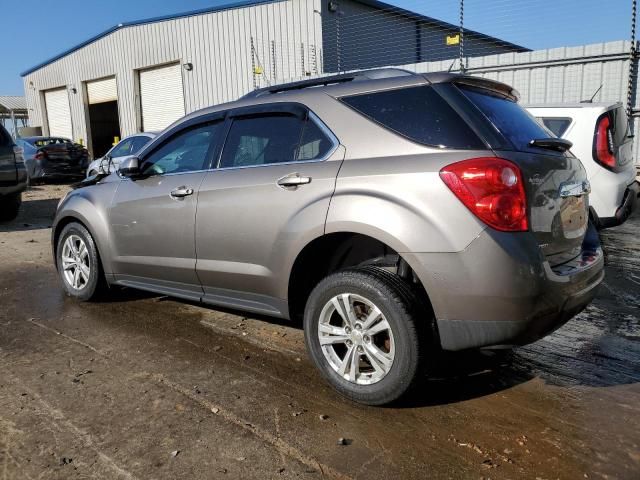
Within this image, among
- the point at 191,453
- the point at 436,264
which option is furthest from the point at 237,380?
the point at 436,264

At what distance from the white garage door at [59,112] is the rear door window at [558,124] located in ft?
83.3

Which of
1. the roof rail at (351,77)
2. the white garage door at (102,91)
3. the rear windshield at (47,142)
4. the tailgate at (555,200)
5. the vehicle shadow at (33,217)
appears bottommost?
the vehicle shadow at (33,217)

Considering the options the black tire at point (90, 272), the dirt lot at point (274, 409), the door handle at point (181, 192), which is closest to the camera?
the dirt lot at point (274, 409)

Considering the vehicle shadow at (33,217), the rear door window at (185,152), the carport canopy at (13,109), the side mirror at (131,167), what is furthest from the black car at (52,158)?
the carport canopy at (13,109)

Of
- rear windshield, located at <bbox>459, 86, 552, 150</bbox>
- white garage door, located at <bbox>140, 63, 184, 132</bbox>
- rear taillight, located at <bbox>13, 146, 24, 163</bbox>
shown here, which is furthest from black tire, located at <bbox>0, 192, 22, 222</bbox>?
white garage door, located at <bbox>140, 63, 184, 132</bbox>

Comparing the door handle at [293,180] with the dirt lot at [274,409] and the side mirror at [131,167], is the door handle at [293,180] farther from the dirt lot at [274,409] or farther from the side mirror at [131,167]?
the side mirror at [131,167]

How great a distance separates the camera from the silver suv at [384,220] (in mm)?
2666

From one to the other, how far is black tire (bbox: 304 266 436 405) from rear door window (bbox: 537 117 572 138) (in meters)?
4.30

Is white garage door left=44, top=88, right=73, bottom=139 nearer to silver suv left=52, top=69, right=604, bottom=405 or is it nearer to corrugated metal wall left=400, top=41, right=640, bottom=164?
corrugated metal wall left=400, top=41, right=640, bottom=164

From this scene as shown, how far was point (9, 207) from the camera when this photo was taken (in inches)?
404

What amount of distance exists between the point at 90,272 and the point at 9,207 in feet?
21.9

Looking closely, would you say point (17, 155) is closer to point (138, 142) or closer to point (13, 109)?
point (138, 142)

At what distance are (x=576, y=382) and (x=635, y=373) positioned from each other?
414mm

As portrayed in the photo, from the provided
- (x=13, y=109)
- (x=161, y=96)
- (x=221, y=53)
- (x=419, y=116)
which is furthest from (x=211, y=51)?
(x=13, y=109)
